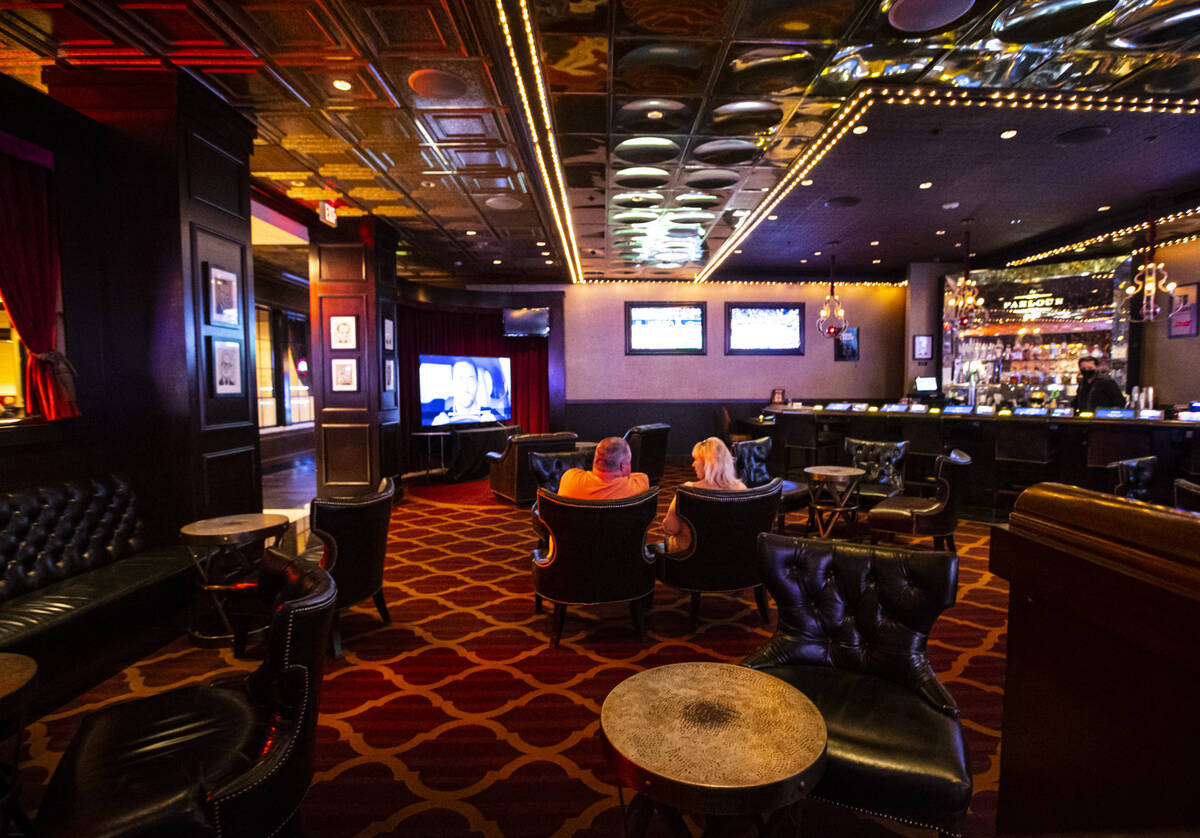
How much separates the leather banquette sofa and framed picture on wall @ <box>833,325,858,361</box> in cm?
1078

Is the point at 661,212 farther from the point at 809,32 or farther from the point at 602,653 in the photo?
the point at 602,653

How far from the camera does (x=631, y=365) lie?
11.5m

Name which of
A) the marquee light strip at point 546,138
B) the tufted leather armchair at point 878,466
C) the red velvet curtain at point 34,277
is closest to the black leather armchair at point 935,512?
the tufted leather armchair at point 878,466

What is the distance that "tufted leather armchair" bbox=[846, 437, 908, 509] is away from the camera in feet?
18.8

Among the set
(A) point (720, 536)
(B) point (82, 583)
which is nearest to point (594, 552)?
(A) point (720, 536)

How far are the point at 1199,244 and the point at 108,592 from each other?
469 inches

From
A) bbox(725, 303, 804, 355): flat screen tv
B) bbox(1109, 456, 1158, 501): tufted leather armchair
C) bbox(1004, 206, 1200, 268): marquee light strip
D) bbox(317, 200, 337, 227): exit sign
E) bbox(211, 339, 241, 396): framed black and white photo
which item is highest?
bbox(317, 200, 337, 227): exit sign

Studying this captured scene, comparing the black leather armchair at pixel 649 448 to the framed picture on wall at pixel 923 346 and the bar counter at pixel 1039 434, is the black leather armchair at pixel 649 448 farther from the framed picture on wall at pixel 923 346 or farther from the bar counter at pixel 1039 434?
the framed picture on wall at pixel 923 346

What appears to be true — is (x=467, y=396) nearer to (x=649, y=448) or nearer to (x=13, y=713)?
(x=649, y=448)

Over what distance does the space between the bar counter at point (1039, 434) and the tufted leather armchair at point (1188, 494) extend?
94cm

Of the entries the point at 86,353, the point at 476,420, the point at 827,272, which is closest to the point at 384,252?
the point at 476,420

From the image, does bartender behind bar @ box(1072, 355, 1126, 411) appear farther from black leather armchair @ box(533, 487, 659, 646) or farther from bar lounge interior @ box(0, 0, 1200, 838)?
black leather armchair @ box(533, 487, 659, 646)

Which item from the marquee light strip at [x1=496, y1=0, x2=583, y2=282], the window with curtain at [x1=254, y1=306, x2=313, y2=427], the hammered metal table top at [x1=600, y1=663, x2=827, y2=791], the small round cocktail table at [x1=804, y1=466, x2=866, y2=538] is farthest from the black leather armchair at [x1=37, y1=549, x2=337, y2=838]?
the window with curtain at [x1=254, y1=306, x2=313, y2=427]

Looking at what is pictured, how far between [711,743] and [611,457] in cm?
221
